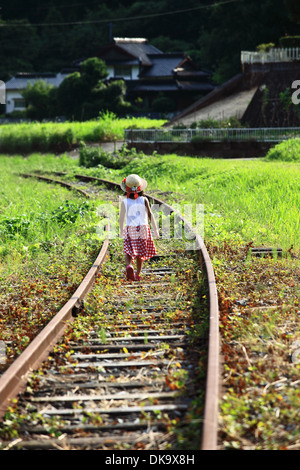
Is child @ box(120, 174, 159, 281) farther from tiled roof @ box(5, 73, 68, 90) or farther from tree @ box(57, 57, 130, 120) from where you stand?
tiled roof @ box(5, 73, 68, 90)

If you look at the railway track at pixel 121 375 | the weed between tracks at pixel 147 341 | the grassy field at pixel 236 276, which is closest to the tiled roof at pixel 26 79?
the grassy field at pixel 236 276

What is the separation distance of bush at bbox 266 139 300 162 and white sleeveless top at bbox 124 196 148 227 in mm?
12154

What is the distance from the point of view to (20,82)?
55.8m

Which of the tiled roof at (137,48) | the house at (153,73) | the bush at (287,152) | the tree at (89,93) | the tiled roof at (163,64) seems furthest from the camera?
the tiled roof at (137,48)

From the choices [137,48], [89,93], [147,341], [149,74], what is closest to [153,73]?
[149,74]

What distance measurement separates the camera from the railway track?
3221 millimetres

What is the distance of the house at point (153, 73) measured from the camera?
164ft

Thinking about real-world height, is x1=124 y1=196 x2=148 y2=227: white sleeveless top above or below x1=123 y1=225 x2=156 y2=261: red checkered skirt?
above

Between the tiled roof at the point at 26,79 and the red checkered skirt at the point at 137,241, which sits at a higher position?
the tiled roof at the point at 26,79

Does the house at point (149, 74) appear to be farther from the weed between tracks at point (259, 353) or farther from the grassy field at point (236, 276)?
the weed between tracks at point (259, 353)

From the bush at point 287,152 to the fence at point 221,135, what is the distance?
3891 mm

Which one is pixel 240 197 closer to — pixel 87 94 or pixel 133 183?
pixel 133 183

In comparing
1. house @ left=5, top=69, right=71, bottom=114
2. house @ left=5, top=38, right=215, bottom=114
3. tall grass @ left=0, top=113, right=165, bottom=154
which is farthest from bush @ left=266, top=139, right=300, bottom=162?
house @ left=5, top=69, right=71, bottom=114

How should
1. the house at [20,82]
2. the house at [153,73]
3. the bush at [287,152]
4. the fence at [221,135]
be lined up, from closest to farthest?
the bush at [287,152] → the fence at [221,135] → the house at [153,73] → the house at [20,82]
